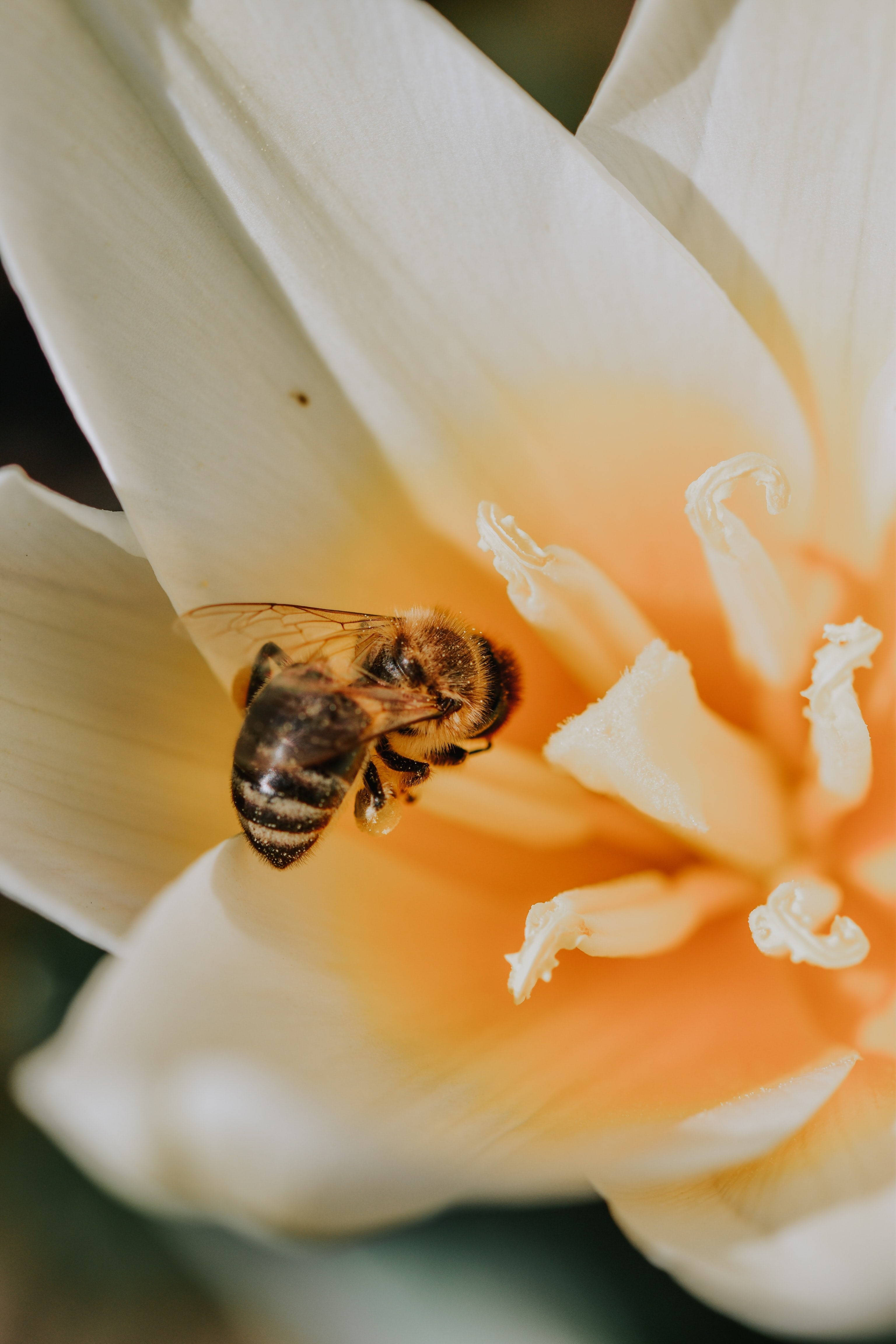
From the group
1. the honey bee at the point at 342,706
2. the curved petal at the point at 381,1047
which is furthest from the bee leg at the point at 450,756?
the curved petal at the point at 381,1047

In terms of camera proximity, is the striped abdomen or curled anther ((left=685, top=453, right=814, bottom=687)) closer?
the striped abdomen

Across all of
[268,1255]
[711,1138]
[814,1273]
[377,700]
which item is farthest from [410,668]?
[268,1255]

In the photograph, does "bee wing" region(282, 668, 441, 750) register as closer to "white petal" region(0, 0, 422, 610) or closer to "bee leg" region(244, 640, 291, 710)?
"bee leg" region(244, 640, 291, 710)

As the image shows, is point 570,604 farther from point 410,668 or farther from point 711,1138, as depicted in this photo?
point 711,1138

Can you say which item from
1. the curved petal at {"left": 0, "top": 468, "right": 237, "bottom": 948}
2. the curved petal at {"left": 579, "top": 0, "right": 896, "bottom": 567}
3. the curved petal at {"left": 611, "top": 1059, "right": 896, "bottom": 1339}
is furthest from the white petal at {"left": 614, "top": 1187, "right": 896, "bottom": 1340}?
the curved petal at {"left": 579, "top": 0, "right": 896, "bottom": 567}

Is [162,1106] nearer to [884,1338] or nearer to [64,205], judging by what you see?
[884,1338]

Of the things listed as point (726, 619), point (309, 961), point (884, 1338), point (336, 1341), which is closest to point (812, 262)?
point (726, 619)
